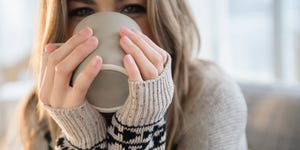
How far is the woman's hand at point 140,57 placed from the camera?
557mm

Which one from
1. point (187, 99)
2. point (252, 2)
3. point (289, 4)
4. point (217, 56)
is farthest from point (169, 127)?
point (217, 56)

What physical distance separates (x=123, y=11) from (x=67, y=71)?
0.20 m

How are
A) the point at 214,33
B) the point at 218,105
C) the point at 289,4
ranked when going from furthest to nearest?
the point at 214,33 < the point at 289,4 < the point at 218,105

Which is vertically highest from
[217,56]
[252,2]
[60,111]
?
[60,111]

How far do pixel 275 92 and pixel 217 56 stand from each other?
1486 mm

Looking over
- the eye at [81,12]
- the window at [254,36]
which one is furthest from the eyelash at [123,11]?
the window at [254,36]

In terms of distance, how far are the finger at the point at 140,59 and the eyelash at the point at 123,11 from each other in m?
0.18

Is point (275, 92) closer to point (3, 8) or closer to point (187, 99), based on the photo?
point (187, 99)

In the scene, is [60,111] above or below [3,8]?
above

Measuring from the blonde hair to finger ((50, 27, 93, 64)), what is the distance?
6.9 inches

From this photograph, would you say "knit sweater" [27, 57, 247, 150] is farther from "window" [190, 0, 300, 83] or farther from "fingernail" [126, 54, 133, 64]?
"window" [190, 0, 300, 83]

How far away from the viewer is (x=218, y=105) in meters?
0.82

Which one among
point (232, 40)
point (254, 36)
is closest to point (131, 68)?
point (254, 36)

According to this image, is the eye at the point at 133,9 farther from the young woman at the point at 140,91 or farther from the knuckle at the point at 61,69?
the knuckle at the point at 61,69
